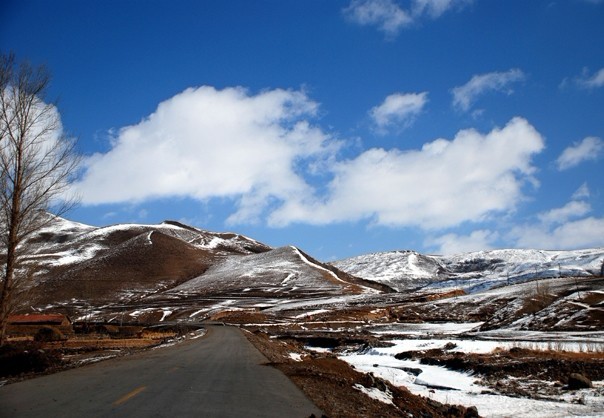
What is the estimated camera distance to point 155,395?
1084cm

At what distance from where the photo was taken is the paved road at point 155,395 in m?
9.10

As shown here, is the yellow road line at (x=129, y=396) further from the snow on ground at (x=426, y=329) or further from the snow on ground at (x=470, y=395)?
the snow on ground at (x=426, y=329)

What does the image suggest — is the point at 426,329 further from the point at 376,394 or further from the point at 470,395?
the point at 376,394

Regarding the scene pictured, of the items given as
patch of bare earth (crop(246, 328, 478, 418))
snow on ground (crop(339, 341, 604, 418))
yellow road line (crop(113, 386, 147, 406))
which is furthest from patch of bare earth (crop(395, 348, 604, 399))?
yellow road line (crop(113, 386, 147, 406))

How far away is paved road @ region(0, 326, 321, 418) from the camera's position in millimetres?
9102

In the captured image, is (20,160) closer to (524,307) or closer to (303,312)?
(524,307)

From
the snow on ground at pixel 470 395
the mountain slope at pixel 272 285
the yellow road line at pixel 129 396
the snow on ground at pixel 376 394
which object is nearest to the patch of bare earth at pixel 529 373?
the snow on ground at pixel 470 395

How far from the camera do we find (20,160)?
22141 mm

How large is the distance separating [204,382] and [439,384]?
10298 mm

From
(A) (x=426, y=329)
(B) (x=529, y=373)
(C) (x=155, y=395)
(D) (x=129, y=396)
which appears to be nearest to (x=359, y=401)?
(C) (x=155, y=395)

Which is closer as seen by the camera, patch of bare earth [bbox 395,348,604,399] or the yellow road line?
the yellow road line

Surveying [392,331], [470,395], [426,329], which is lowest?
[470,395]

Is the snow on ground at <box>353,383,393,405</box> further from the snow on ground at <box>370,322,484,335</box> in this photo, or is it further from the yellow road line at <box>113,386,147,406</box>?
the snow on ground at <box>370,322,484,335</box>

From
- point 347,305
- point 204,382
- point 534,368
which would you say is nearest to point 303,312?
point 347,305
